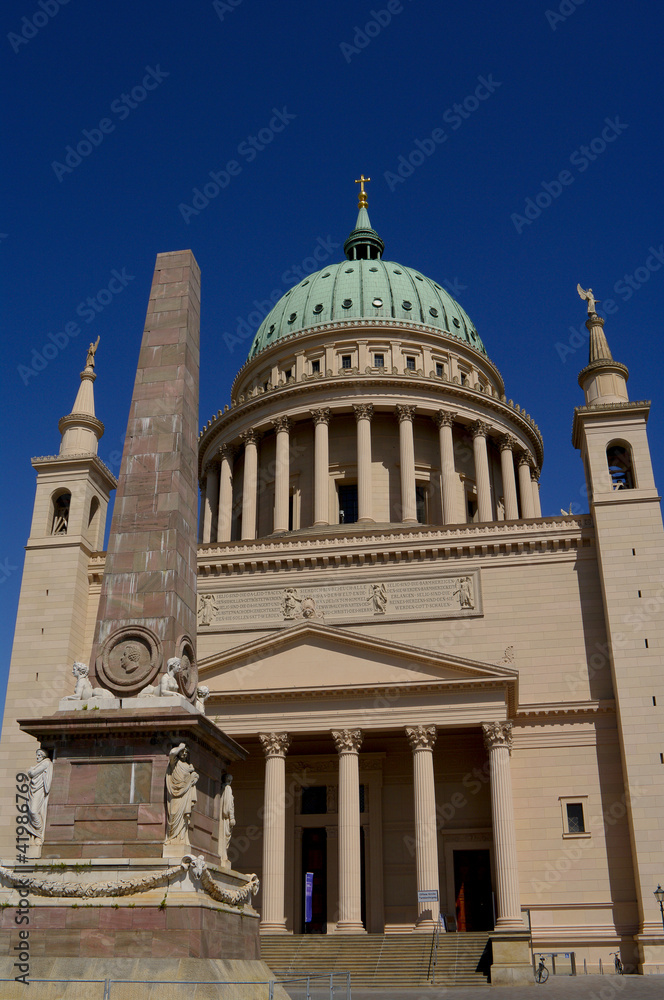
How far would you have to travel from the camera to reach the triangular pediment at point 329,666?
3469 cm

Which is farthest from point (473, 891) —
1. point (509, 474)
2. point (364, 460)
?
point (509, 474)

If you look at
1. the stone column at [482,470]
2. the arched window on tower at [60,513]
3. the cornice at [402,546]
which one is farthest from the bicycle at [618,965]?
the arched window on tower at [60,513]

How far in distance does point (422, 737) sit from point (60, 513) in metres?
21.0

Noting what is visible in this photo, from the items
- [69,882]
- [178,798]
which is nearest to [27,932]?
[69,882]

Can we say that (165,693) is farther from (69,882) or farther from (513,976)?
(513,976)

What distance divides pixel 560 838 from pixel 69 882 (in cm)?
2591

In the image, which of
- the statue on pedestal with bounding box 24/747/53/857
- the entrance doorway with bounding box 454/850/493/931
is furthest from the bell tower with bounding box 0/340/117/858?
the statue on pedestal with bounding box 24/747/53/857

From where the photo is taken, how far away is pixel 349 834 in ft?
109

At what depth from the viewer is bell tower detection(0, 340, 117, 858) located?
3972cm

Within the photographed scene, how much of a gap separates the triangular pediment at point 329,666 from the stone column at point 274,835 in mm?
2053

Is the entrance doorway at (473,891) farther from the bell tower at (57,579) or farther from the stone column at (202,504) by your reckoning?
the stone column at (202,504)

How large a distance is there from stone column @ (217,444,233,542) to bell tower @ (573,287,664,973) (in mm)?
21448

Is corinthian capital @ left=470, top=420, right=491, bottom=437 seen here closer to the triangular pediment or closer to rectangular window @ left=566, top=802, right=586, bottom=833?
the triangular pediment

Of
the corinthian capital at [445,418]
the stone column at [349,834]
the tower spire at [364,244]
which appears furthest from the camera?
the tower spire at [364,244]
